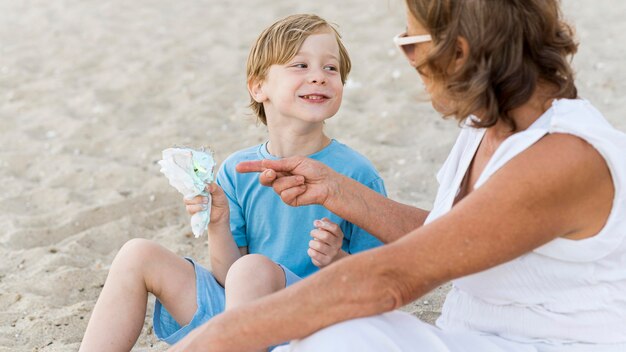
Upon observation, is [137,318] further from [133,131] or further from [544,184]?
[133,131]

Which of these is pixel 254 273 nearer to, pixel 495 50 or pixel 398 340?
pixel 398 340

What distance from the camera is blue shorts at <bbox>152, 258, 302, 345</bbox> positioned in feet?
9.12

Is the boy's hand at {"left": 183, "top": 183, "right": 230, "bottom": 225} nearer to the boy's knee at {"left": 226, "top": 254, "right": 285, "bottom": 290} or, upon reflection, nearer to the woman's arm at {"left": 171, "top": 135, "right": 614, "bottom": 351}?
the boy's knee at {"left": 226, "top": 254, "right": 285, "bottom": 290}

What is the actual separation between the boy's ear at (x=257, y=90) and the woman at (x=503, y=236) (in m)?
1.09

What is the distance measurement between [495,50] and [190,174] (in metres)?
1.12

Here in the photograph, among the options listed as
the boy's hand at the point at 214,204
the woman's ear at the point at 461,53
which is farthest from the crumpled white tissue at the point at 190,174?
the woman's ear at the point at 461,53

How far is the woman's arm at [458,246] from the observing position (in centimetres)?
198

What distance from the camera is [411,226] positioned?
9.25 feet

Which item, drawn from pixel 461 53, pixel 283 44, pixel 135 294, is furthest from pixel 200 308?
pixel 461 53

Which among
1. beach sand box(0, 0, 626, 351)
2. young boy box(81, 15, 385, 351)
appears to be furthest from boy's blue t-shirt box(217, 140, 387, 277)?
beach sand box(0, 0, 626, 351)

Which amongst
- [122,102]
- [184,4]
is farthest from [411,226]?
[184,4]

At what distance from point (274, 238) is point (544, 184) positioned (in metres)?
1.31

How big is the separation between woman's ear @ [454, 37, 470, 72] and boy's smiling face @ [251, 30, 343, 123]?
0.98 meters

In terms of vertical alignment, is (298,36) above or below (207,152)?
above
